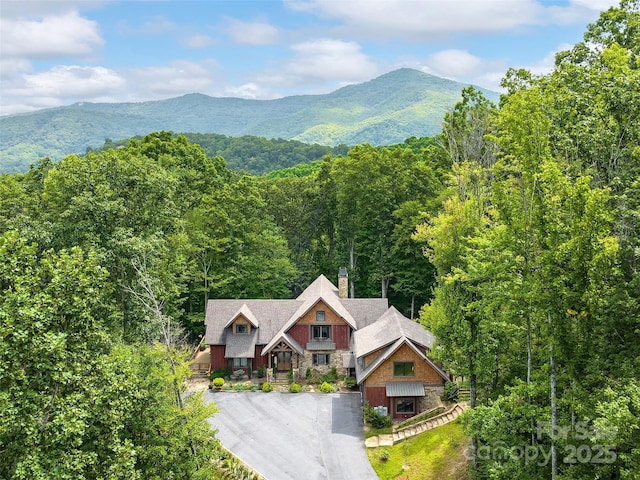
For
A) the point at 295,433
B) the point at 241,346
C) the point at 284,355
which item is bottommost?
the point at 295,433

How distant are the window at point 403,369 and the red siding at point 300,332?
966 cm

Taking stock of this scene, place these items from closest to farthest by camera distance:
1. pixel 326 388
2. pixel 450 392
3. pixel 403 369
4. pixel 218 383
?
pixel 450 392, pixel 403 369, pixel 326 388, pixel 218 383

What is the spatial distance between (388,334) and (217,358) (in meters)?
14.8

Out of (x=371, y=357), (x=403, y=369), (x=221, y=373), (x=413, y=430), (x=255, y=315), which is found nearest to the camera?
(x=413, y=430)

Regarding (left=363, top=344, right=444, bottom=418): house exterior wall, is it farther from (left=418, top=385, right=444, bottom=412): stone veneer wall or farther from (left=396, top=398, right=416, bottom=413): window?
(left=396, top=398, right=416, bottom=413): window

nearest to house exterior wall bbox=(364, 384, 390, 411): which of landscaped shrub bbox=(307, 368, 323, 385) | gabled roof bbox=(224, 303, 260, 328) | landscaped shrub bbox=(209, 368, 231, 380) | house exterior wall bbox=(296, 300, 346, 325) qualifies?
landscaped shrub bbox=(307, 368, 323, 385)

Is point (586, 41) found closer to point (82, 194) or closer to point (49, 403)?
point (82, 194)

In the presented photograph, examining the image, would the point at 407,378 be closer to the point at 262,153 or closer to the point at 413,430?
the point at 413,430

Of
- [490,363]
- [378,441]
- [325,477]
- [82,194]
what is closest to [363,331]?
[378,441]

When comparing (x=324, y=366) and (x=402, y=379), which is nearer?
(x=402, y=379)

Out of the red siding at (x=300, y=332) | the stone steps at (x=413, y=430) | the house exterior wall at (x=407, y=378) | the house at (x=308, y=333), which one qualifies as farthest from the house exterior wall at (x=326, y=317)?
the stone steps at (x=413, y=430)

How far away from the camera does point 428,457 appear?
27.6 metres

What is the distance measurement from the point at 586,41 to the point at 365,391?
25.7m

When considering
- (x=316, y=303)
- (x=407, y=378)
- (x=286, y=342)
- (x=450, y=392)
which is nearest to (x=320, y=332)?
(x=316, y=303)
